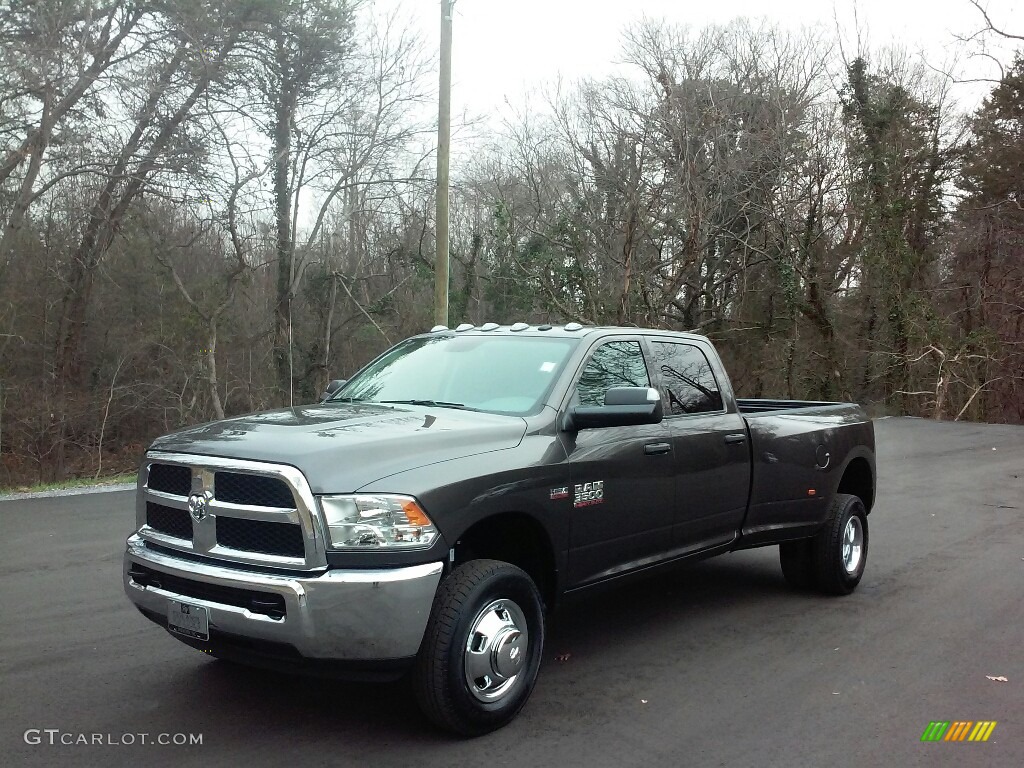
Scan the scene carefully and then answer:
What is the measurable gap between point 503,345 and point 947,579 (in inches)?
170

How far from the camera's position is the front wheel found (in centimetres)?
395

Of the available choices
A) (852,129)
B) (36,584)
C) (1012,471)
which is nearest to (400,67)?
(852,129)

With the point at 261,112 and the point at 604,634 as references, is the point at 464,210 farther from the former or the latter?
the point at 604,634

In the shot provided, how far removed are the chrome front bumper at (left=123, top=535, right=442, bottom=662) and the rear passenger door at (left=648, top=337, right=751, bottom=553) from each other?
2.19 m

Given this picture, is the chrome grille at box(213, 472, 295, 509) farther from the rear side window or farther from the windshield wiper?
the rear side window

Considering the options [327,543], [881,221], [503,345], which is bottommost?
[327,543]

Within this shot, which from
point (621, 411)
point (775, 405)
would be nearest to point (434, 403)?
point (621, 411)

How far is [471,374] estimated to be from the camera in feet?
17.6

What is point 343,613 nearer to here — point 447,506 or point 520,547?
point 447,506

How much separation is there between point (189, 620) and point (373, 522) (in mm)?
959

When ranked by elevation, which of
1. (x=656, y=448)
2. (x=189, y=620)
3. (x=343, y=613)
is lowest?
(x=189, y=620)

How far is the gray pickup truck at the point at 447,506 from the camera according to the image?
Answer: 3.80 meters

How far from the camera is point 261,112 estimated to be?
24.8 m

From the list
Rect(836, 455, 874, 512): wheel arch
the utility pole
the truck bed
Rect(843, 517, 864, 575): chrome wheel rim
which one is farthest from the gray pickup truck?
the utility pole
